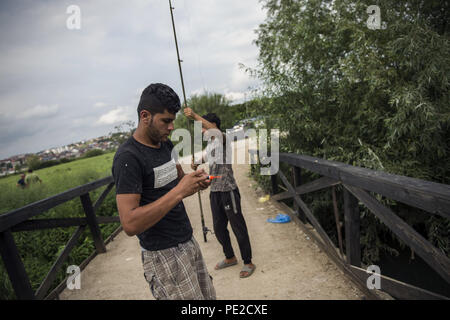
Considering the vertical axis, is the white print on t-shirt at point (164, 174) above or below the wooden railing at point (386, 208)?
above

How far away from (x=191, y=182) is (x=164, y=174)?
0.23 metres

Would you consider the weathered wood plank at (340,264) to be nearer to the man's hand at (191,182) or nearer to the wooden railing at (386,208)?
the wooden railing at (386,208)

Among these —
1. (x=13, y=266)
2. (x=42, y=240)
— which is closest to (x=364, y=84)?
(x=13, y=266)

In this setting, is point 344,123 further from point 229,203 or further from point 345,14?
point 229,203

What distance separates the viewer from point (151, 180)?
62.1 inches

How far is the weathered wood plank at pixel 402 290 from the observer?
6.11ft

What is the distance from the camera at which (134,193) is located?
140 centimetres

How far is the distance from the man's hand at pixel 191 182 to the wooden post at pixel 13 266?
2359mm

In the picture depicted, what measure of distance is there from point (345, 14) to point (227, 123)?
25803mm

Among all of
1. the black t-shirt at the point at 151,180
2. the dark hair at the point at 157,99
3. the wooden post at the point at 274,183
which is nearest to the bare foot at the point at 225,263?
the black t-shirt at the point at 151,180

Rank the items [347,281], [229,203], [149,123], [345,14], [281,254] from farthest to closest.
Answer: [345,14] < [281,254] < [229,203] < [347,281] < [149,123]

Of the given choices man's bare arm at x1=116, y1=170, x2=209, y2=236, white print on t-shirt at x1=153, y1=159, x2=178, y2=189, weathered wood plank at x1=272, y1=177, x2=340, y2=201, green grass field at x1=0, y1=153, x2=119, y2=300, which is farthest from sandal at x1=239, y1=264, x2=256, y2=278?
green grass field at x1=0, y1=153, x2=119, y2=300
